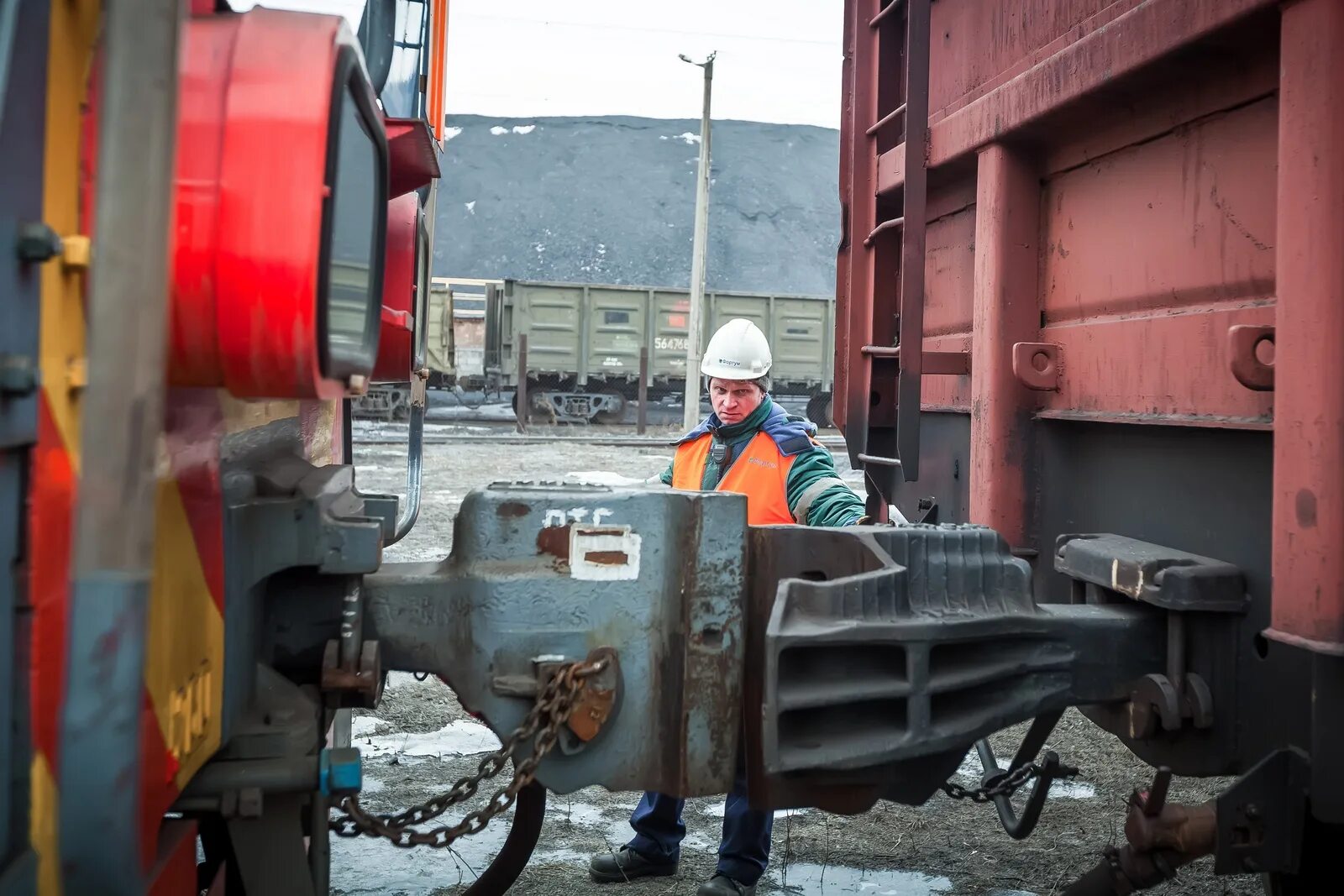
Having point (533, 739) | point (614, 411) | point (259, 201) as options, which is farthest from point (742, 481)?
point (614, 411)

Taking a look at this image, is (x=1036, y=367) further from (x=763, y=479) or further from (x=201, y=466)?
(x=201, y=466)

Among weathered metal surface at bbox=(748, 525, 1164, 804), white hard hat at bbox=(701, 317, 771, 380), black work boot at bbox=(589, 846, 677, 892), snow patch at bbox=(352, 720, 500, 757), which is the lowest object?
black work boot at bbox=(589, 846, 677, 892)

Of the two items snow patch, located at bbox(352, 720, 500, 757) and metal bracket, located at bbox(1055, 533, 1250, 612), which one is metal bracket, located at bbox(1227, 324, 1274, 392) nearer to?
metal bracket, located at bbox(1055, 533, 1250, 612)

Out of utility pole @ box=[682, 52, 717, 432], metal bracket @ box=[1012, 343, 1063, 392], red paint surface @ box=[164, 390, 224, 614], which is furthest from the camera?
utility pole @ box=[682, 52, 717, 432]

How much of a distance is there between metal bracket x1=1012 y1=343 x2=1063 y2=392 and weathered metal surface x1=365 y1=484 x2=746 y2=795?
3.40ft

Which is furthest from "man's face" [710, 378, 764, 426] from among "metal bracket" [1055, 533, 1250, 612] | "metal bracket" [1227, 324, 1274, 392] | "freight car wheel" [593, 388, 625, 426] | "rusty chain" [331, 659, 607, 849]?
"freight car wheel" [593, 388, 625, 426]

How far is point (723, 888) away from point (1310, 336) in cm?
214

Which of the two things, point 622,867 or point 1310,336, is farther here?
point 622,867

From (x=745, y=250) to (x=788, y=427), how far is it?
47.1 metres

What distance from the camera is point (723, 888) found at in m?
3.19

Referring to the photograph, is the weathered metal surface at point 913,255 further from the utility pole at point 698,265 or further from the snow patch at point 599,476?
the utility pole at point 698,265

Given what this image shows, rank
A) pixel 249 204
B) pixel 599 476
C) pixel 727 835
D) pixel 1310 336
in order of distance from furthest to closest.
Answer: pixel 599 476
pixel 727 835
pixel 1310 336
pixel 249 204

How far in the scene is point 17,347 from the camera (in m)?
1.12

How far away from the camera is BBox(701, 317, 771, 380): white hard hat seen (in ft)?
11.9
